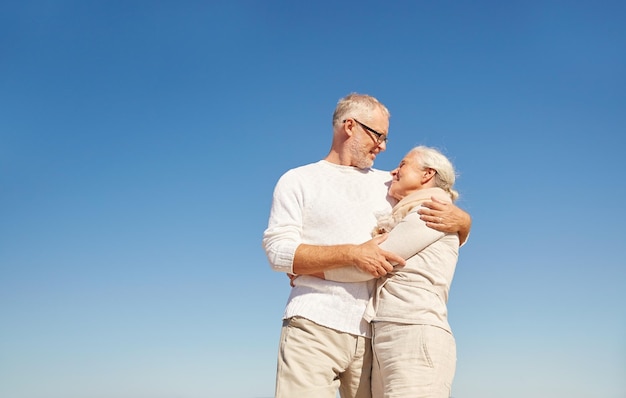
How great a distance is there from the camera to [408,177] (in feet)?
18.4

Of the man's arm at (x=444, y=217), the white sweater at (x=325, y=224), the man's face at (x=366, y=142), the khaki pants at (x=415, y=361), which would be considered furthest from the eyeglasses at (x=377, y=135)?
the khaki pants at (x=415, y=361)

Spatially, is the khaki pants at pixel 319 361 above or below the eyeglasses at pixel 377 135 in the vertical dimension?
below

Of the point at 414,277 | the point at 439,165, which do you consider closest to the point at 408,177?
the point at 439,165

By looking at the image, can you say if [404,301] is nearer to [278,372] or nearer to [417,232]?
[417,232]

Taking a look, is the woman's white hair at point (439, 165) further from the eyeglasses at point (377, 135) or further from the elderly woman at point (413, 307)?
the eyeglasses at point (377, 135)

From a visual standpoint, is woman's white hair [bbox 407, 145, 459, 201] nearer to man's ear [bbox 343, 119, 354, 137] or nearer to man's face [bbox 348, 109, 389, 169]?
man's face [bbox 348, 109, 389, 169]

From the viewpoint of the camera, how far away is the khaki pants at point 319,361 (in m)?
5.21

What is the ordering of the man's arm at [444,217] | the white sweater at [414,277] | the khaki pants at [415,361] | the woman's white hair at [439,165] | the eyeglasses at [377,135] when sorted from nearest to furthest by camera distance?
the khaki pants at [415,361], the white sweater at [414,277], the man's arm at [444,217], the woman's white hair at [439,165], the eyeglasses at [377,135]

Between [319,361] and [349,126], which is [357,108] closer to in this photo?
[349,126]

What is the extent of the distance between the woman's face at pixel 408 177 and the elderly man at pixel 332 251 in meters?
0.22

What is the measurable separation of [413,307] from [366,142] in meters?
1.66

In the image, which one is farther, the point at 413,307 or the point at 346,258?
the point at 346,258

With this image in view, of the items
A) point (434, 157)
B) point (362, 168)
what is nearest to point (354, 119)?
point (362, 168)

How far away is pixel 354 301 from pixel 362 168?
131 centimetres
